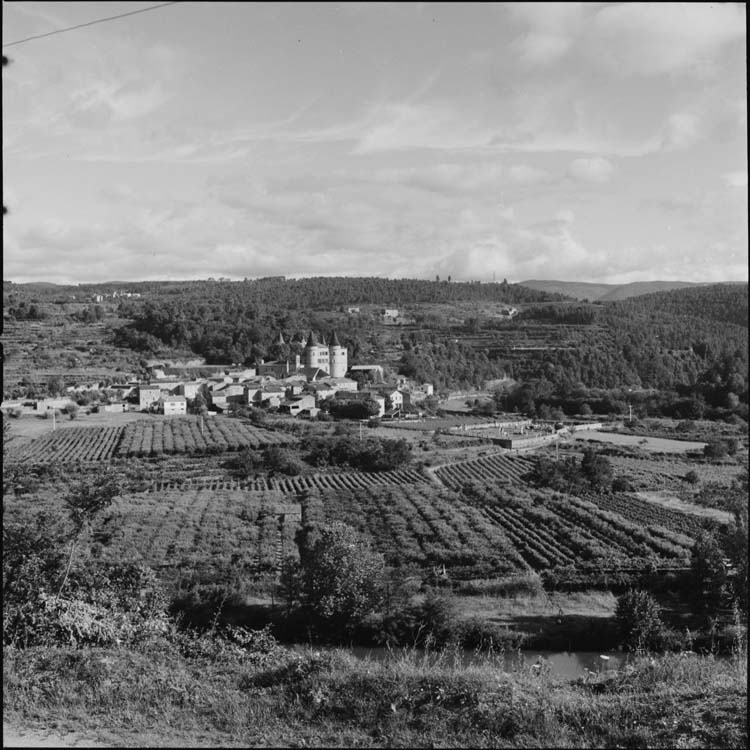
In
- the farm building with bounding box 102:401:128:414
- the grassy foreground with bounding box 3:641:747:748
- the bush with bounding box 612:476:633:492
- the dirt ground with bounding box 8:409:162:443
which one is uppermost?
the farm building with bounding box 102:401:128:414

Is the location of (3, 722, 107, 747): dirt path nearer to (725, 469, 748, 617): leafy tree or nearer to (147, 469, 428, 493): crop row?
(725, 469, 748, 617): leafy tree

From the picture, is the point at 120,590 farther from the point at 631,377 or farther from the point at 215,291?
the point at 215,291

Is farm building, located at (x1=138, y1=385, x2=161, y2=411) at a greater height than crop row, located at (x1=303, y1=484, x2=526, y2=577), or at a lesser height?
greater

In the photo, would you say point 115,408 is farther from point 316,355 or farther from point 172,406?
point 316,355

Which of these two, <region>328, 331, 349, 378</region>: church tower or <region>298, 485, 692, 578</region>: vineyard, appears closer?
<region>298, 485, 692, 578</region>: vineyard

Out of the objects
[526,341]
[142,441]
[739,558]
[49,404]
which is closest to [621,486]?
[739,558]

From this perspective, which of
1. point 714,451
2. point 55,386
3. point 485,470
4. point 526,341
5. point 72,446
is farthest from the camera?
point 526,341

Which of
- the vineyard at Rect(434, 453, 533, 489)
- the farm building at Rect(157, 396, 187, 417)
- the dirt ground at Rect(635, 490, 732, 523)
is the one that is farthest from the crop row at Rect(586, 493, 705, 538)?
the farm building at Rect(157, 396, 187, 417)
